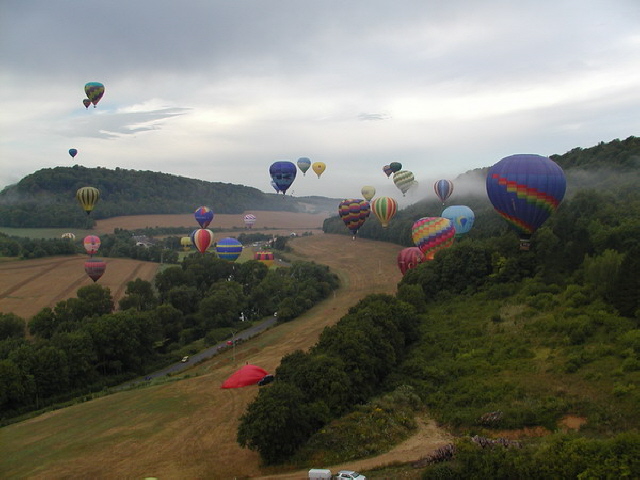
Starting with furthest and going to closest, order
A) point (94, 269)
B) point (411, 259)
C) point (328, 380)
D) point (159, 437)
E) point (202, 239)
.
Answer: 1. point (202, 239)
2. point (94, 269)
3. point (411, 259)
4. point (159, 437)
5. point (328, 380)

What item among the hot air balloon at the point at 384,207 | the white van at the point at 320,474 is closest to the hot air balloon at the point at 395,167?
the hot air balloon at the point at 384,207

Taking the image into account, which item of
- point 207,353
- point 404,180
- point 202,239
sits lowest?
point 207,353

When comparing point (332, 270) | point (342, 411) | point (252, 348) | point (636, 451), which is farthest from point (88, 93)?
point (636, 451)

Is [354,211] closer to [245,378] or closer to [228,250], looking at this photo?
[228,250]

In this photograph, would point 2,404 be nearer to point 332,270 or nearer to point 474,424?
point 474,424

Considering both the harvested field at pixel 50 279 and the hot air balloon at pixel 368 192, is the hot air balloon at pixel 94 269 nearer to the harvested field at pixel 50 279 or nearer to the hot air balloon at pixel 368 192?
the harvested field at pixel 50 279

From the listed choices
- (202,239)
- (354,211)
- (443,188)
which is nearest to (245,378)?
(354,211)

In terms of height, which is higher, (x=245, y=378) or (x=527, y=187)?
(x=527, y=187)
